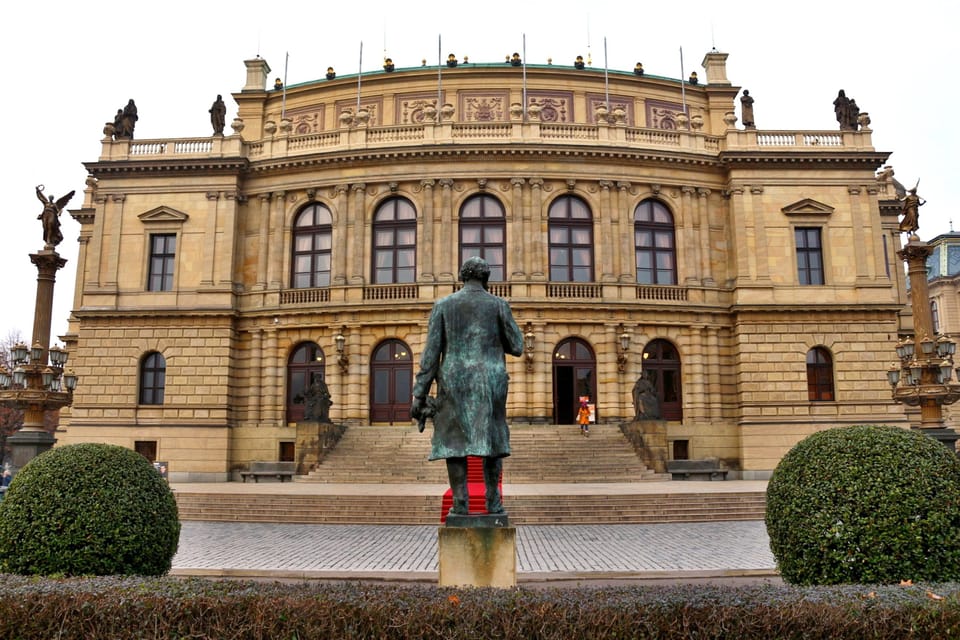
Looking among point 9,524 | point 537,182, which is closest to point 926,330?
point 537,182

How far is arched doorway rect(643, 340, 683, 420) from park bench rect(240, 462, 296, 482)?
1612cm

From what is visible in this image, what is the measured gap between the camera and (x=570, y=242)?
35.7 m

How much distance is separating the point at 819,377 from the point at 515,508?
2071 cm

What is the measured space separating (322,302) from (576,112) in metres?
17.4

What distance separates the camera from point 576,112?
137 ft

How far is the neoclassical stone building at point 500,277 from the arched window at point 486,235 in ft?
0.33

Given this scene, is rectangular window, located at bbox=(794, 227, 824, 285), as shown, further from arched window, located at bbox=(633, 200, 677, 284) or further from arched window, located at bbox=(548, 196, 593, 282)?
arched window, located at bbox=(548, 196, 593, 282)

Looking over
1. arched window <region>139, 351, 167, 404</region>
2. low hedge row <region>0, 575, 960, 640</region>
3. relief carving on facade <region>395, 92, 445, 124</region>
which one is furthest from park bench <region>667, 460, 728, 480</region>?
low hedge row <region>0, 575, 960, 640</region>

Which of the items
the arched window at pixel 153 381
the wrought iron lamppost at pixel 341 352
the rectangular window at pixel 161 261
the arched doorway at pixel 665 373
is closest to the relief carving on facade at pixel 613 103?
the arched doorway at pixel 665 373

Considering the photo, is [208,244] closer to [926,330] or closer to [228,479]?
[228,479]

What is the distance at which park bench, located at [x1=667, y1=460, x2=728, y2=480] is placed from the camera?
100 feet

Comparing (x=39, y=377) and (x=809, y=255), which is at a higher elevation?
(x=809, y=255)

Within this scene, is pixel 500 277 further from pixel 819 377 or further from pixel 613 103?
pixel 819 377

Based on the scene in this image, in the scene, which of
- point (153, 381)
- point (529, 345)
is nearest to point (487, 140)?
point (529, 345)
